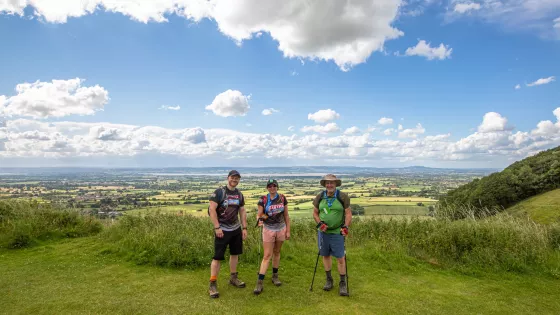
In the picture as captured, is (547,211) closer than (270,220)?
No

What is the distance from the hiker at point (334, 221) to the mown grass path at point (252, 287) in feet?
1.76

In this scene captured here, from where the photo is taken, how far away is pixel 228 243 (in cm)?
600

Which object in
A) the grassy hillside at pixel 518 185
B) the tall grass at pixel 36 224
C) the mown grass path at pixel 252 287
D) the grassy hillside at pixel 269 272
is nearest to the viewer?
the mown grass path at pixel 252 287

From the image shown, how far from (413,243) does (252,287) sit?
17.6ft

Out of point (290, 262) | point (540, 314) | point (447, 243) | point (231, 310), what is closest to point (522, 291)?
point (540, 314)

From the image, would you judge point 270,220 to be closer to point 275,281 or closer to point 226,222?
point 226,222

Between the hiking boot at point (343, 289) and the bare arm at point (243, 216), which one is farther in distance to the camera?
the bare arm at point (243, 216)

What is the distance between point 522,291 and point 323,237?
4344mm

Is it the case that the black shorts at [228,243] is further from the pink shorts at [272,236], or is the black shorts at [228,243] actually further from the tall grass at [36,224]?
the tall grass at [36,224]

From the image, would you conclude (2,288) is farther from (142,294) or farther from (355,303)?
(355,303)

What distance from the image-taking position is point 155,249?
25.6 feet

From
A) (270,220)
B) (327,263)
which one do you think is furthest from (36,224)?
(327,263)

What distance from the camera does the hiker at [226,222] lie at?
5707 millimetres

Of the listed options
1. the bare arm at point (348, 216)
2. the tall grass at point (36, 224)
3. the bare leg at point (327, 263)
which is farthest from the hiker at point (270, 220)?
the tall grass at point (36, 224)
